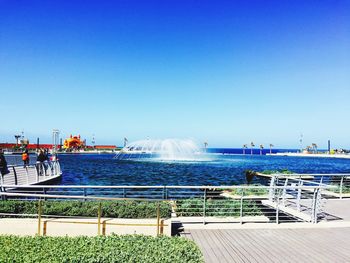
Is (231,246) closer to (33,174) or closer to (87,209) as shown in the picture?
(87,209)

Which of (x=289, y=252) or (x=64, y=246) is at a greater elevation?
(x=64, y=246)

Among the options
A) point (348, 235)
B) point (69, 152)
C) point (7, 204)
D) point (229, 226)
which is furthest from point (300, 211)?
point (69, 152)

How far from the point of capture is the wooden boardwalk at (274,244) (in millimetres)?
7859

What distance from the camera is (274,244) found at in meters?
8.90

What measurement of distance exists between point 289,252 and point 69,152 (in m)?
158

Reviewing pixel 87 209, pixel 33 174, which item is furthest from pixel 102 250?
pixel 33 174

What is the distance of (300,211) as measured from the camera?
→ 12945 millimetres

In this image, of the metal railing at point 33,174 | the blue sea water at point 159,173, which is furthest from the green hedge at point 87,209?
the blue sea water at point 159,173

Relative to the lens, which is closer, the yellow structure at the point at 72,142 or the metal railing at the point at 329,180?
the metal railing at the point at 329,180

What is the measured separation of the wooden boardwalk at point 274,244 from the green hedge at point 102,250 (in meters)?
1.53

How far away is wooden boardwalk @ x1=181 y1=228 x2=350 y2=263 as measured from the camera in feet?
25.8

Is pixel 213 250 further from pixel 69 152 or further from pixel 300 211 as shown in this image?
pixel 69 152

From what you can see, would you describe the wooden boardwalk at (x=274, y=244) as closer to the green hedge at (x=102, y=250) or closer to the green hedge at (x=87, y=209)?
the green hedge at (x=102, y=250)

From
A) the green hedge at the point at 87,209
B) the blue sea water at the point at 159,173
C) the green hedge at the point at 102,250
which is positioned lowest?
the blue sea water at the point at 159,173
